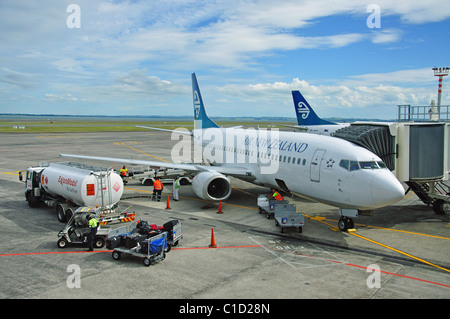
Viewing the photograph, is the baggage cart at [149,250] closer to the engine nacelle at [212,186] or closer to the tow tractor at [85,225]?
the tow tractor at [85,225]

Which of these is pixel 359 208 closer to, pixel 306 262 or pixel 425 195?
pixel 306 262

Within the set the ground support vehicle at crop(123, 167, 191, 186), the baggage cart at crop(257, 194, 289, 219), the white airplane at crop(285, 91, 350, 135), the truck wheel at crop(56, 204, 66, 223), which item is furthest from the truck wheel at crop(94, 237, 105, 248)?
the white airplane at crop(285, 91, 350, 135)

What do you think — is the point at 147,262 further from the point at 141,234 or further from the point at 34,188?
the point at 34,188

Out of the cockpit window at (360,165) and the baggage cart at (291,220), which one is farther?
the baggage cart at (291,220)

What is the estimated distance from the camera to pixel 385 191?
51.9 ft

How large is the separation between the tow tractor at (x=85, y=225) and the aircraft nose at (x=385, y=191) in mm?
12042

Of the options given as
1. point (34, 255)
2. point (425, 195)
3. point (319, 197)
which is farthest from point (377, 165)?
point (34, 255)

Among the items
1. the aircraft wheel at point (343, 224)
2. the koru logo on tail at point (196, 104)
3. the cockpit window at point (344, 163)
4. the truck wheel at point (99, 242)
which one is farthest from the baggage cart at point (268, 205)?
the koru logo on tail at point (196, 104)

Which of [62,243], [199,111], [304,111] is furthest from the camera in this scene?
[304,111]

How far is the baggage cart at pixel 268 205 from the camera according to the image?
21.4 meters

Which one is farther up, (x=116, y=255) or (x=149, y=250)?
(x=149, y=250)

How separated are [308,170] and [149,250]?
30.1 feet

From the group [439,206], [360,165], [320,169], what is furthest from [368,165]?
[439,206]
